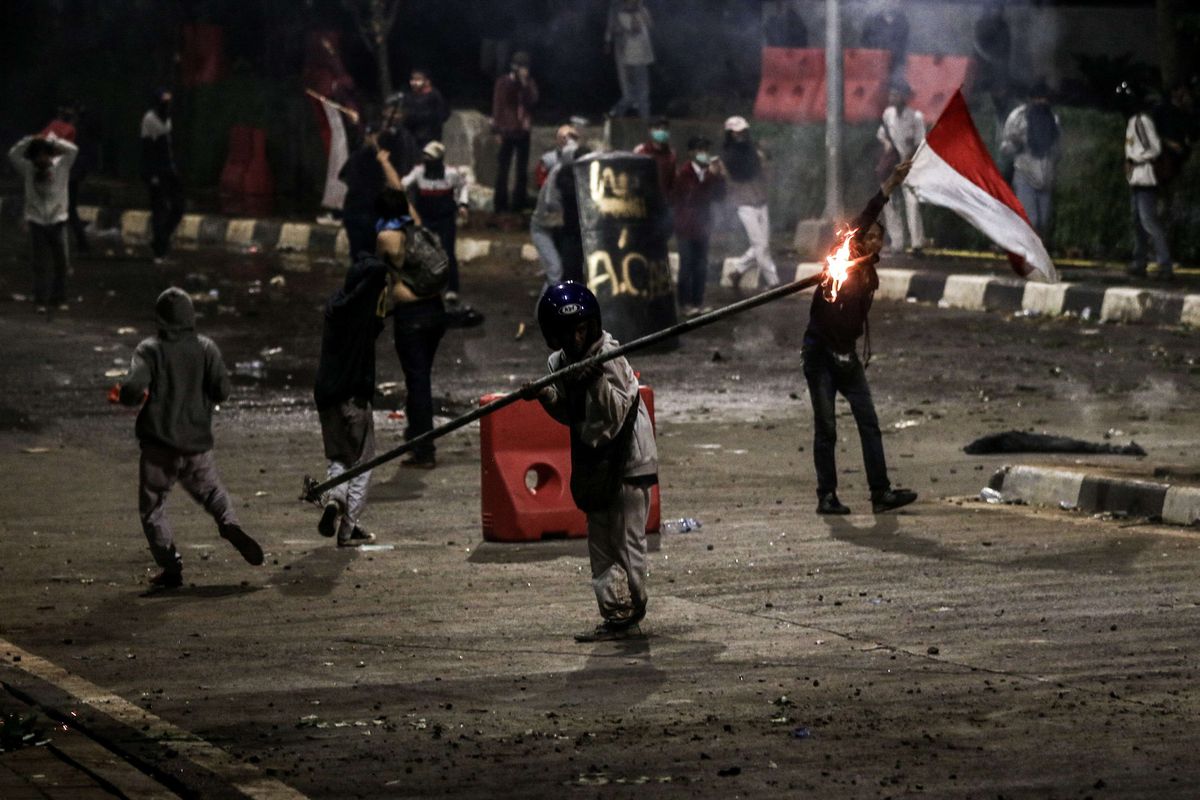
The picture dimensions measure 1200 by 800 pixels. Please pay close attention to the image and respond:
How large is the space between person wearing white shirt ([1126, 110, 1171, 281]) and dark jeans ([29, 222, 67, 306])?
360 inches

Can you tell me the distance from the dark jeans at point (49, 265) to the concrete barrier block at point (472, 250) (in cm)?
526

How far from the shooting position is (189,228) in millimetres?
29672

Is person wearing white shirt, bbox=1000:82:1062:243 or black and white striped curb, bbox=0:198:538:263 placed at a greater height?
person wearing white shirt, bbox=1000:82:1062:243

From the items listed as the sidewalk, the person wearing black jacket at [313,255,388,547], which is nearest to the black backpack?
the person wearing black jacket at [313,255,388,547]

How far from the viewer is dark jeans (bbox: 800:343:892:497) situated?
11383mm

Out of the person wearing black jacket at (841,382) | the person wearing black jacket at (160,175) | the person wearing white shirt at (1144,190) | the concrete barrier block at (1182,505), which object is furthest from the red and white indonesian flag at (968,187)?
the person wearing black jacket at (160,175)

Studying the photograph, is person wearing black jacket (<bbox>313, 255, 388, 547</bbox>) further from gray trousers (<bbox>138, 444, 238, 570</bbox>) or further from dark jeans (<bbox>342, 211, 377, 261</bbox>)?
dark jeans (<bbox>342, 211, 377, 261</bbox>)

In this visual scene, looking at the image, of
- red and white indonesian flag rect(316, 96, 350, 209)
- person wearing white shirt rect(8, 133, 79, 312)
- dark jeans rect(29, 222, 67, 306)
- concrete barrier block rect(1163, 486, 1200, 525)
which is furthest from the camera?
red and white indonesian flag rect(316, 96, 350, 209)

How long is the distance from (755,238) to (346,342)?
10879 millimetres

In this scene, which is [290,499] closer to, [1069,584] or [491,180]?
[1069,584]

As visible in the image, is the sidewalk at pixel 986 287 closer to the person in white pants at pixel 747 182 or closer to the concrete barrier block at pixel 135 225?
the person in white pants at pixel 747 182

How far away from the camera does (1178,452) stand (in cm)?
1295

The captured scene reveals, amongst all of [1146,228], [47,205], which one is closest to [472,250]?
[47,205]

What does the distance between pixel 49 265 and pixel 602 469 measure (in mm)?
13526
